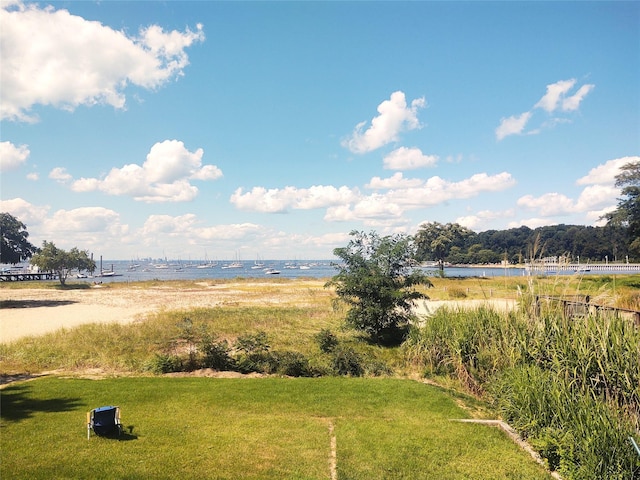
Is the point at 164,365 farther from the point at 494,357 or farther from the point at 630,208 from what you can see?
the point at 630,208

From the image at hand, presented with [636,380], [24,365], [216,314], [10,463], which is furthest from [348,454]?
[216,314]

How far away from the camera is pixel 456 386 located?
12.6m

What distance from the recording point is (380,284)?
18844mm

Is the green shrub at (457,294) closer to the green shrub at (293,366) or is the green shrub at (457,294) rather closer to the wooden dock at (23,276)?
the green shrub at (293,366)

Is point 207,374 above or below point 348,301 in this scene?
below

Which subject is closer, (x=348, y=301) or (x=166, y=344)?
(x=166, y=344)

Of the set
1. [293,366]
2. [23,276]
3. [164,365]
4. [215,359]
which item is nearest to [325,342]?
[293,366]

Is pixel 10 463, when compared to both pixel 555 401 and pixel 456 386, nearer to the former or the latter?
pixel 555 401

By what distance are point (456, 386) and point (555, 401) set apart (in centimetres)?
500

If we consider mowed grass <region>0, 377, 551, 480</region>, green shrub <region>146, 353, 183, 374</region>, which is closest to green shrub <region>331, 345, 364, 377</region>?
mowed grass <region>0, 377, 551, 480</region>

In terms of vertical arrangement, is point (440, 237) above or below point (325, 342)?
above

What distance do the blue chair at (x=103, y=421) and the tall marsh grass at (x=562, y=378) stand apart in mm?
8077

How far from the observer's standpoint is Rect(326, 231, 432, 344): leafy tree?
18734 millimetres

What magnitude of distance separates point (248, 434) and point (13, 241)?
46389mm
